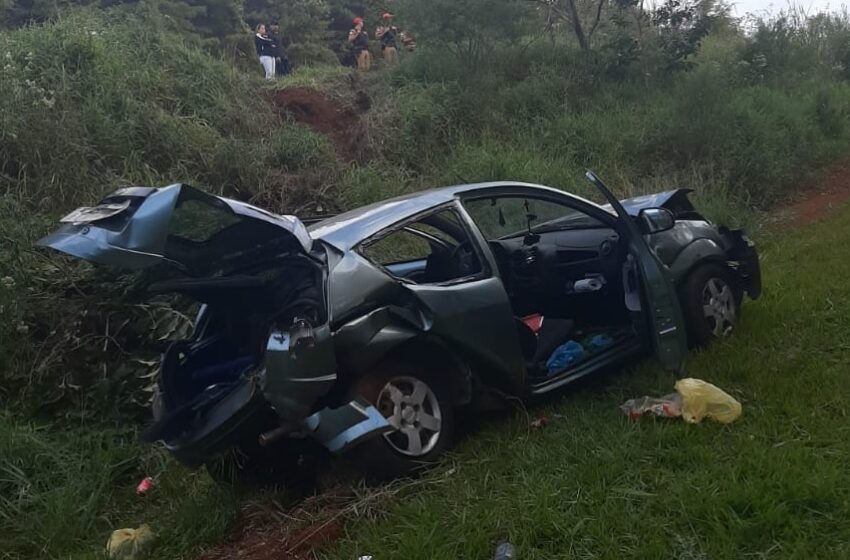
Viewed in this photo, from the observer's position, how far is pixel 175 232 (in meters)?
3.93

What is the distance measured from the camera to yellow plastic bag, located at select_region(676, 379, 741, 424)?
4398 mm

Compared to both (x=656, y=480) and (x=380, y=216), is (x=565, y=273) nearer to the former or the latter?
(x=380, y=216)

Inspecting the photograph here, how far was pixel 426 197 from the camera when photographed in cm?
497

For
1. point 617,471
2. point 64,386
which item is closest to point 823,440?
point 617,471

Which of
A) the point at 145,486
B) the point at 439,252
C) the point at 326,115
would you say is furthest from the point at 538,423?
the point at 326,115

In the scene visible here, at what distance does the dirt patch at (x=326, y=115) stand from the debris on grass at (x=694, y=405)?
7.41m

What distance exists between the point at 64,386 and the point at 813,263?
6400 mm

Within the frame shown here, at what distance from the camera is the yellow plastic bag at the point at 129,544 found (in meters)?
4.36

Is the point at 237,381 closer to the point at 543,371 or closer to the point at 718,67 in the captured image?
the point at 543,371

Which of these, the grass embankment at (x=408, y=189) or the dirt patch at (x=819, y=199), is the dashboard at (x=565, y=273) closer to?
the grass embankment at (x=408, y=189)

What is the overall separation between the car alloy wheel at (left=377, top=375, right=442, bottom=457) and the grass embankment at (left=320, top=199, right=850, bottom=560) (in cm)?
21

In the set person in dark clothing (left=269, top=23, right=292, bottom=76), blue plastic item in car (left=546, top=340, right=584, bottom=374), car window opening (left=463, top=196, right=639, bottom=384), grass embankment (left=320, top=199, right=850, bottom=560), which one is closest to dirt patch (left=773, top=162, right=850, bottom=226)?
car window opening (left=463, top=196, right=639, bottom=384)

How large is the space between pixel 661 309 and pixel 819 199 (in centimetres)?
795

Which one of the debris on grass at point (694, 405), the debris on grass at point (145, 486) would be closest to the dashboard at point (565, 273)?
the debris on grass at point (694, 405)
